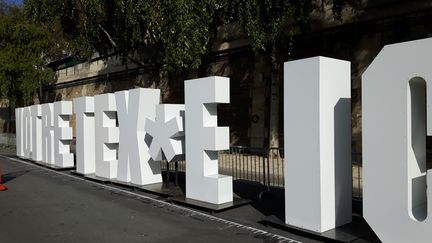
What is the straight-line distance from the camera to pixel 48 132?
→ 16359 millimetres

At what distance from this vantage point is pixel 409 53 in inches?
207

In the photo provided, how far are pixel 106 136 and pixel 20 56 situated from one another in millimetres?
16967

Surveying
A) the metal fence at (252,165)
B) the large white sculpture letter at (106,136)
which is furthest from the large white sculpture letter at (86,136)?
the metal fence at (252,165)

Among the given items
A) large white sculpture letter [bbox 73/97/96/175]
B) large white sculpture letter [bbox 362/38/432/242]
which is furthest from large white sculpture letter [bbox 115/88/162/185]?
large white sculpture letter [bbox 362/38/432/242]

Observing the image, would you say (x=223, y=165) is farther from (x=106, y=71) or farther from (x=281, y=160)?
(x=106, y=71)

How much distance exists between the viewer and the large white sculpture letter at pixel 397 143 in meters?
5.24

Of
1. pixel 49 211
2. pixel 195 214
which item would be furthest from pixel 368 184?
pixel 49 211

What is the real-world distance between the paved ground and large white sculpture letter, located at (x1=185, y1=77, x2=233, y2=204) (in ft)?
1.69

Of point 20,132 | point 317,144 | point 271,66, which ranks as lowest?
point 20,132

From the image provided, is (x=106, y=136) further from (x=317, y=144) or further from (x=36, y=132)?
(x=317, y=144)

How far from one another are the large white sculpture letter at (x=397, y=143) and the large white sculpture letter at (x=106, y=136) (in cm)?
783

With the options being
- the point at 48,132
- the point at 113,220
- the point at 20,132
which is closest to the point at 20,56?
the point at 20,132

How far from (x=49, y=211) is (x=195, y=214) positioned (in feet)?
9.40

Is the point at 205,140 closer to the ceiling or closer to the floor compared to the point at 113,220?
closer to the ceiling
